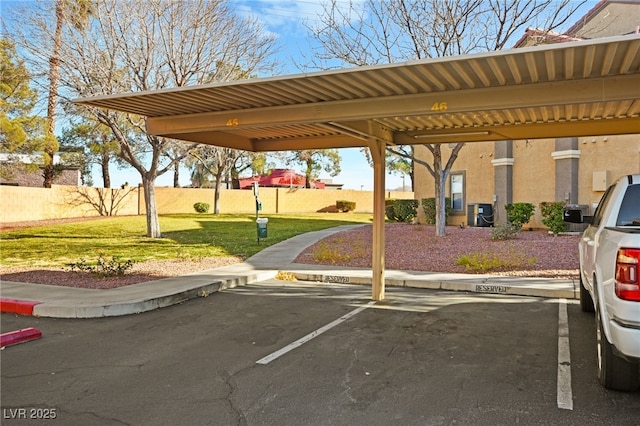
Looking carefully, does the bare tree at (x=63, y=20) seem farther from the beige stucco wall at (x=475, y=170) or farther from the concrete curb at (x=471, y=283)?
the beige stucco wall at (x=475, y=170)

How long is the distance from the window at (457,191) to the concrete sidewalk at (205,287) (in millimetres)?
11039

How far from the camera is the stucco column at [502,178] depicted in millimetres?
19141

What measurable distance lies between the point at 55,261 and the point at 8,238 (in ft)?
23.7

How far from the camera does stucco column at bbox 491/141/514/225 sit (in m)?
19.1

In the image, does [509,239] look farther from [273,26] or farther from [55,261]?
[55,261]

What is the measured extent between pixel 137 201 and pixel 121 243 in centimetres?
1786

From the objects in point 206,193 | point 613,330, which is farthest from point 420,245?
point 206,193

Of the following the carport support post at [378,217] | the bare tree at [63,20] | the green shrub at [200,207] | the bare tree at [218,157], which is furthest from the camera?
the green shrub at [200,207]

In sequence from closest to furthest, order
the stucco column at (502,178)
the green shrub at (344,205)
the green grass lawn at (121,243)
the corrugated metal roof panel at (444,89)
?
the corrugated metal roof panel at (444,89), the green grass lawn at (121,243), the stucco column at (502,178), the green shrub at (344,205)

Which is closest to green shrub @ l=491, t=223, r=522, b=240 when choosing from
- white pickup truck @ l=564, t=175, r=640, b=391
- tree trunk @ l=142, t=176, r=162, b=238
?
white pickup truck @ l=564, t=175, r=640, b=391

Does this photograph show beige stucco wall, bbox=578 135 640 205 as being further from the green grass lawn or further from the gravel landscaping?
the green grass lawn

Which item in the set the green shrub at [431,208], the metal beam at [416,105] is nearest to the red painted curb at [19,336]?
the metal beam at [416,105]

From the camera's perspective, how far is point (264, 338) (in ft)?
20.4

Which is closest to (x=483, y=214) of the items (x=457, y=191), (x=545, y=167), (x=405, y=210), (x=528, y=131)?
(x=457, y=191)
